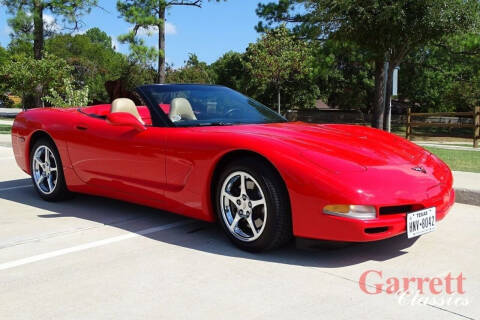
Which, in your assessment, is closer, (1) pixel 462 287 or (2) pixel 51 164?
(1) pixel 462 287

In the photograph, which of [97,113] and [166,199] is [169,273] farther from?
[97,113]

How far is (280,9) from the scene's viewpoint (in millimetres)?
23984

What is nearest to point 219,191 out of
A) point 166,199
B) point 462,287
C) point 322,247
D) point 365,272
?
point 166,199

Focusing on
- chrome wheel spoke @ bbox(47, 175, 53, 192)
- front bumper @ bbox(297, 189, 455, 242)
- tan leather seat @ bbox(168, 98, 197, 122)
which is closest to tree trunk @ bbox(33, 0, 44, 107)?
chrome wheel spoke @ bbox(47, 175, 53, 192)

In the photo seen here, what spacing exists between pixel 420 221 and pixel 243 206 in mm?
1181

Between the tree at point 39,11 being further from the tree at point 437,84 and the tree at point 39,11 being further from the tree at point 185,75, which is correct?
the tree at point 437,84

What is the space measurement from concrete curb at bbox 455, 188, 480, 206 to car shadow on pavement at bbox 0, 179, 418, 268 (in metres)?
1.89

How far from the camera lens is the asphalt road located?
2627mm

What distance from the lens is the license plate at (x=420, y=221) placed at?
10.6 feet

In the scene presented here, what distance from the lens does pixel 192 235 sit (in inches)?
160

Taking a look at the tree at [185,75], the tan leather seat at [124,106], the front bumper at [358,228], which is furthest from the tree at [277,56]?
the front bumper at [358,228]

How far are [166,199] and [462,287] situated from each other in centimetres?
220

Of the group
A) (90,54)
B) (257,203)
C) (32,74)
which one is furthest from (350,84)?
(90,54)

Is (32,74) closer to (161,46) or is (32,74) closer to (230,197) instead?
(161,46)
